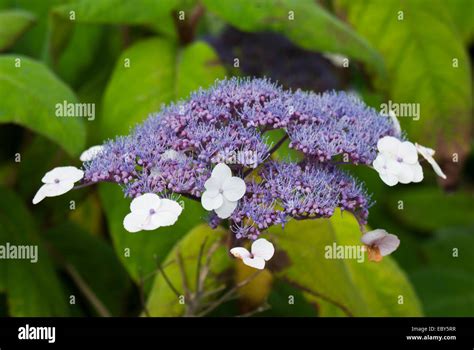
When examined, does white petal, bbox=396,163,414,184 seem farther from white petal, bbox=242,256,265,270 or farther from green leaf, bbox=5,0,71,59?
green leaf, bbox=5,0,71,59

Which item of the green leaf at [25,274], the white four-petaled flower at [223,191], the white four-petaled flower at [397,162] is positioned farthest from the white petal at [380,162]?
the green leaf at [25,274]

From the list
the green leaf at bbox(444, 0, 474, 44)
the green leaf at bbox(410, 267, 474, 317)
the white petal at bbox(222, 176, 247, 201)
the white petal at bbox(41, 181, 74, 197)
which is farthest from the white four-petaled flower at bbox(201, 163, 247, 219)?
the green leaf at bbox(444, 0, 474, 44)

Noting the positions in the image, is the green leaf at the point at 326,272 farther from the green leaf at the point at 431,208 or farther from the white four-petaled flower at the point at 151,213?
the green leaf at the point at 431,208

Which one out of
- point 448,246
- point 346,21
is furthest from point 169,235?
point 448,246

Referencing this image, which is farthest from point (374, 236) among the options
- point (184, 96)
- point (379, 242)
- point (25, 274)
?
point (25, 274)

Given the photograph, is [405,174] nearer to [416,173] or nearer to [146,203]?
[416,173]

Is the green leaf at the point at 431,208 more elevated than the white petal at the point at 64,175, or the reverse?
the green leaf at the point at 431,208
